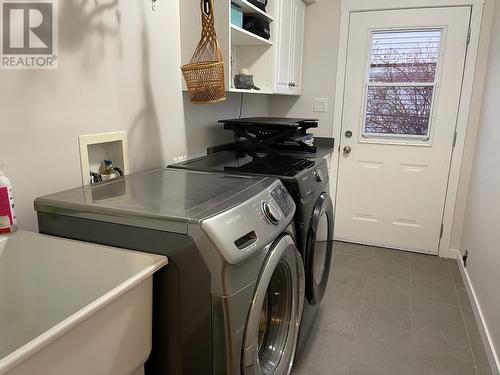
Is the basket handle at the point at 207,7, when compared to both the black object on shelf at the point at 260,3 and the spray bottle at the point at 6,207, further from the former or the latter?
the spray bottle at the point at 6,207

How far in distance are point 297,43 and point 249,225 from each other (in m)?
2.33

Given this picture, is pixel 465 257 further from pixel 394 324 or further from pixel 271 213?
pixel 271 213

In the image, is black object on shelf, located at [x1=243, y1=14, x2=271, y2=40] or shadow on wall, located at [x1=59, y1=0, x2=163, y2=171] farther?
black object on shelf, located at [x1=243, y1=14, x2=271, y2=40]

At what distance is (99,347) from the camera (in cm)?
79

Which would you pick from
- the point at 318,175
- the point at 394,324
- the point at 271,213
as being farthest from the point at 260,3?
the point at 394,324

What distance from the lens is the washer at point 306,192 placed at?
1618mm

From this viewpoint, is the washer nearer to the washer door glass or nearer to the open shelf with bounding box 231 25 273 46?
the washer door glass

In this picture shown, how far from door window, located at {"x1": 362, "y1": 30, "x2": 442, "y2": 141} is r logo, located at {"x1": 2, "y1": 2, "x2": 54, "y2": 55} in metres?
2.53

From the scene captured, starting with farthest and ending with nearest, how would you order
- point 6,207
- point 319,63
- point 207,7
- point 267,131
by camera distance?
point 319,63 < point 267,131 < point 207,7 < point 6,207

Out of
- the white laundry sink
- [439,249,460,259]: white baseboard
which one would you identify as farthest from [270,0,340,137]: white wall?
the white laundry sink

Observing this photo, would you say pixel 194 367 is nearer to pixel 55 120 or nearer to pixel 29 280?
pixel 29 280

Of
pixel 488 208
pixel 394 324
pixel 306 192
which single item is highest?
pixel 306 192

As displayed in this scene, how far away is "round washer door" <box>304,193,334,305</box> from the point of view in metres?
1.71

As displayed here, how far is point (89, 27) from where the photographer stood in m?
1.36
